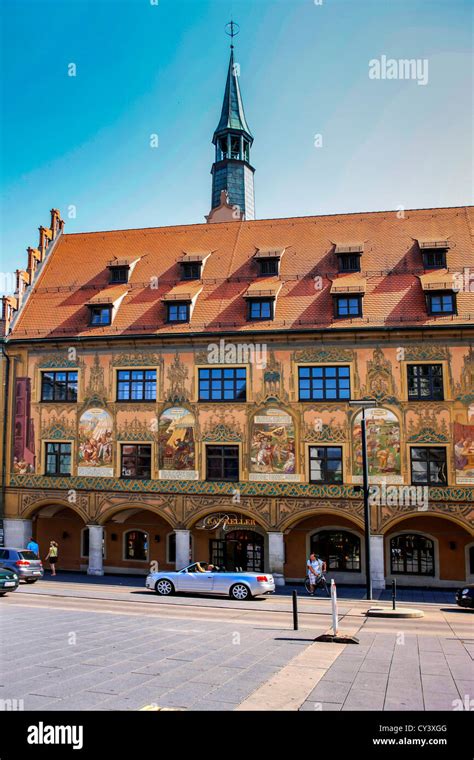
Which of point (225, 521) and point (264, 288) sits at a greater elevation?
point (264, 288)

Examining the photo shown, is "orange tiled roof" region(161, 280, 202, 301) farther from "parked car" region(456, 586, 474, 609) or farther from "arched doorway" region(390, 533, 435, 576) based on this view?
"parked car" region(456, 586, 474, 609)

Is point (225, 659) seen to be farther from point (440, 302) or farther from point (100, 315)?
point (100, 315)

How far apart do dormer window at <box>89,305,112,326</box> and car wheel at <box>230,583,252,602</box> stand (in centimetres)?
1434

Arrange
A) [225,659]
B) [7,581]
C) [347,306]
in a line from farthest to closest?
[347,306], [7,581], [225,659]

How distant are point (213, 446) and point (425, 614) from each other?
11855mm

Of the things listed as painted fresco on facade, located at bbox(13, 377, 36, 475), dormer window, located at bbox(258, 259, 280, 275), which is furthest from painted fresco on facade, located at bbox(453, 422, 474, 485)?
painted fresco on facade, located at bbox(13, 377, 36, 475)

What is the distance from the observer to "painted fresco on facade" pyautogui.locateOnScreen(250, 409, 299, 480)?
28172mm

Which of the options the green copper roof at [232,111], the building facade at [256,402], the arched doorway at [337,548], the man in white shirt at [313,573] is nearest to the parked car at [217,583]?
the man in white shirt at [313,573]

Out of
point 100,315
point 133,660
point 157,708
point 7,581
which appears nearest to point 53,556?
point 7,581

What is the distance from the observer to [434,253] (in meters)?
30.0

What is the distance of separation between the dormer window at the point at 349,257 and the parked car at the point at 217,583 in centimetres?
1479

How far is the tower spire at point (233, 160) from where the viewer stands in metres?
54.5

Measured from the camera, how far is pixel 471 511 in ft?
86.1

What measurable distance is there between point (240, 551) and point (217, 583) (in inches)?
266
